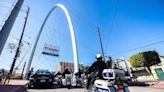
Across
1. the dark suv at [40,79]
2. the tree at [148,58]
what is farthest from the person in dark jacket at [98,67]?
the tree at [148,58]

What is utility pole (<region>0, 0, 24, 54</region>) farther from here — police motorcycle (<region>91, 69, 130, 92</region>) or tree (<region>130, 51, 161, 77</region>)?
tree (<region>130, 51, 161, 77</region>)

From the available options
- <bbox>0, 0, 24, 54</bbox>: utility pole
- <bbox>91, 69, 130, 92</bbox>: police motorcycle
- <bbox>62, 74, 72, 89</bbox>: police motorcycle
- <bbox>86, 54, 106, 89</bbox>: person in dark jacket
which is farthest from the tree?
<bbox>91, 69, 130, 92</bbox>: police motorcycle

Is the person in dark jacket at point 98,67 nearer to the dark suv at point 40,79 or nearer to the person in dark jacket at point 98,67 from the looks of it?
the person in dark jacket at point 98,67

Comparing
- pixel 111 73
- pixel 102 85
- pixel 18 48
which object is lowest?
pixel 102 85

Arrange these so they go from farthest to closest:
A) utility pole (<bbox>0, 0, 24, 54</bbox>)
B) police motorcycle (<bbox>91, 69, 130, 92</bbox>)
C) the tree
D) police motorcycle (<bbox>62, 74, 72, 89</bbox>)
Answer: the tree, police motorcycle (<bbox>62, 74, 72, 89</bbox>), utility pole (<bbox>0, 0, 24, 54</bbox>), police motorcycle (<bbox>91, 69, 130, 92</bbox>)

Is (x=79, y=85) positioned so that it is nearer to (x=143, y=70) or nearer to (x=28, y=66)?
(x=28, y=66)

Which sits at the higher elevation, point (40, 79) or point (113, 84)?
point (40, 79)

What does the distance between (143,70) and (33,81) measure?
34.0 m

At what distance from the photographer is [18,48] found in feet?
72.7

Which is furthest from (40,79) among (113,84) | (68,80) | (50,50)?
(50,50)

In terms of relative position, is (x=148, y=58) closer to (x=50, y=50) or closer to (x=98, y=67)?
(x=50, y=50)

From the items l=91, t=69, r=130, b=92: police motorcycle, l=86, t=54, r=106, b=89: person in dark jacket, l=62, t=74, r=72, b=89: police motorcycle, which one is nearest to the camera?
l=91, t=69, r=130, b=92: police motorcycle

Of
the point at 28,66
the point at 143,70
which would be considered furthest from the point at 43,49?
the point at 143,70

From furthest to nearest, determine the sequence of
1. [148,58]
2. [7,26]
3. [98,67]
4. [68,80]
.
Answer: [148,58] → [68,80] → [7,26] → [98,67]
